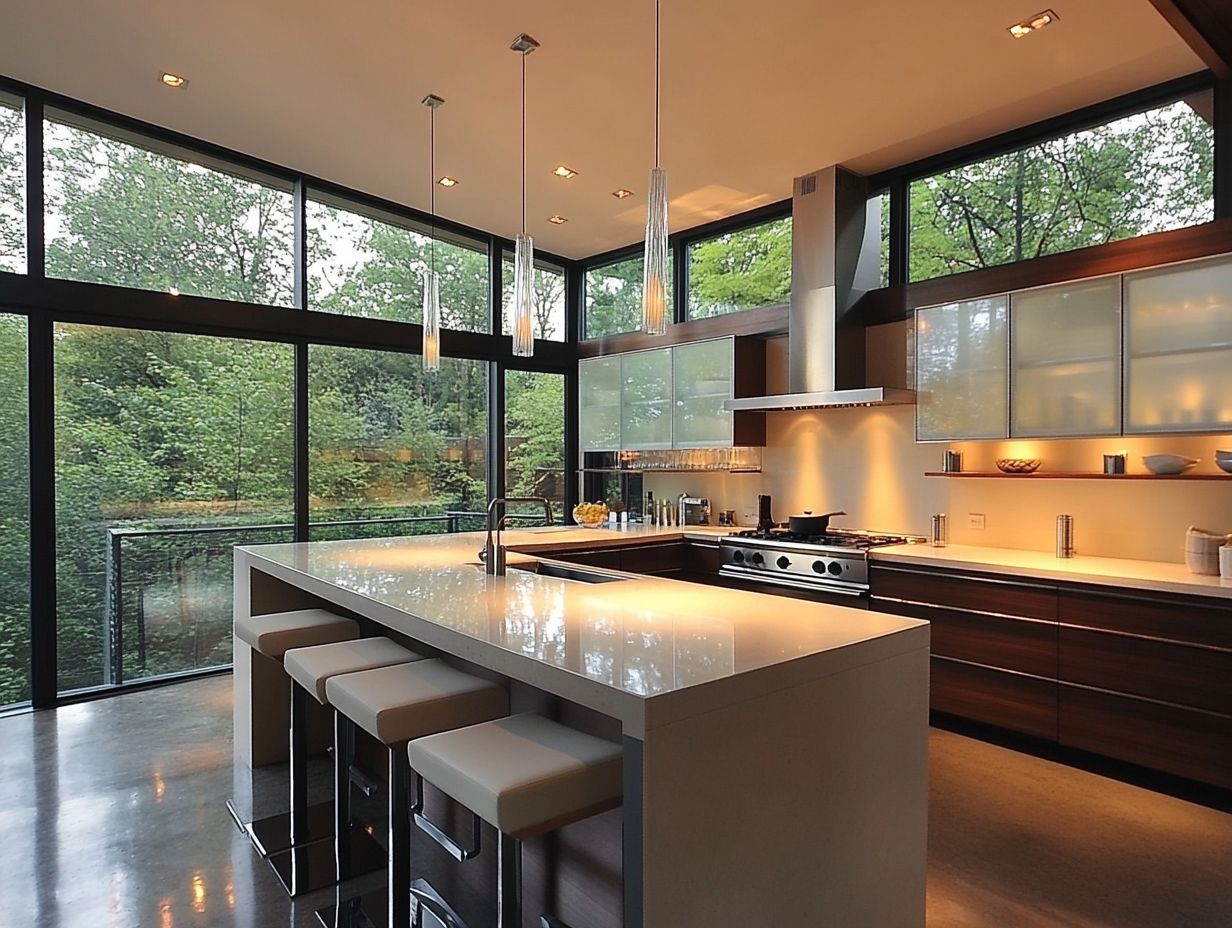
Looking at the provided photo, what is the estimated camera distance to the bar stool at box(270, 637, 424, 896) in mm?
2447

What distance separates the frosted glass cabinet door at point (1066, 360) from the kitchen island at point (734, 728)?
2126mm

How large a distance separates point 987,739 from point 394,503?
13.1 ft

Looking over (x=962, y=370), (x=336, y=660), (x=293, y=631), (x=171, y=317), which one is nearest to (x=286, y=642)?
(x=293, y=631)

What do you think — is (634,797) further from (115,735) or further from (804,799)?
(115,735)

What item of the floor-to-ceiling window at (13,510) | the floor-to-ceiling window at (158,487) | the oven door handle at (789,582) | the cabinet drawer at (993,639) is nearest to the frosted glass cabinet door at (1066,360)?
the cabinet drawer at (993,639)

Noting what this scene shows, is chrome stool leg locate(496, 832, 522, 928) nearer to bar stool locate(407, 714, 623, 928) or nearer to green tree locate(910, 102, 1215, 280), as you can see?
bar stool locate(407, 714, 623, 928)

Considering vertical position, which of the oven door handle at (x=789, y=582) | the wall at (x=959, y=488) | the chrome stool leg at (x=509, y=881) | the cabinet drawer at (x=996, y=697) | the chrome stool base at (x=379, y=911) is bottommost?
the chrome stool base at (x=379, y=911)

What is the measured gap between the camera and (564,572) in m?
3.28

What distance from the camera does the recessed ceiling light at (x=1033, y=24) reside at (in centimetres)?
289

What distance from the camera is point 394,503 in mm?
5465

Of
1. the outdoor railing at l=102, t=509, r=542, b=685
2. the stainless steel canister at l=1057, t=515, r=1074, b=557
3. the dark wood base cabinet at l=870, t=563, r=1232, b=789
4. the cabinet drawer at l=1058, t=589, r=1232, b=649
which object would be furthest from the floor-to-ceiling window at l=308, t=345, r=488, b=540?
the cabinet drawer at l=1058, t=589, r=1232, b=649

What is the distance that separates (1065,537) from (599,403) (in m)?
3.58

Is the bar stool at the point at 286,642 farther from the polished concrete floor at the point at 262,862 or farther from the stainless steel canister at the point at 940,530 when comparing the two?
the stainless steel canister at the point at 940,530

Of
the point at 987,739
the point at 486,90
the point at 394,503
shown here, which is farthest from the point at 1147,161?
the point at 394,503
